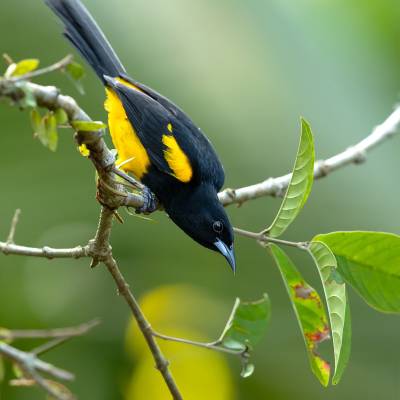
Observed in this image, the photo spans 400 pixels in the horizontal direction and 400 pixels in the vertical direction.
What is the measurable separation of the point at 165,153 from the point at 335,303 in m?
1.45

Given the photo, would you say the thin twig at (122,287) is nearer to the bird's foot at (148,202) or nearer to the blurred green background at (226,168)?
the bird's foot at (148,202)

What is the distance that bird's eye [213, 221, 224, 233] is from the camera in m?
3.33

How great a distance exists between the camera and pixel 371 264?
234cm

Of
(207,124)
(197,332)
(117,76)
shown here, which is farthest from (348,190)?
(117,76)

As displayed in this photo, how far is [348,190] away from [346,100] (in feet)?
2.31

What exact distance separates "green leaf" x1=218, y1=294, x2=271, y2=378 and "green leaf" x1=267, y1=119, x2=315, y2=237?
0.26 metres

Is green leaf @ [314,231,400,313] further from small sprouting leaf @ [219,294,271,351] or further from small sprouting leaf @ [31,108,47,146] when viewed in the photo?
small sprouting leaf @ [31,108,47,146]

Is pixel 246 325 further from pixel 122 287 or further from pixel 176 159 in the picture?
pixel 176 159

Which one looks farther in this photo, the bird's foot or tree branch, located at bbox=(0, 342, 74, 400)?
the bird's foot

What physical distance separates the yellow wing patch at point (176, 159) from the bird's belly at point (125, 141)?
0.11 meters

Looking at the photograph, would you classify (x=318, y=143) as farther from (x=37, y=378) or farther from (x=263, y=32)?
(x=37, y=378)

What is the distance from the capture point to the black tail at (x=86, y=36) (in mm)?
3170

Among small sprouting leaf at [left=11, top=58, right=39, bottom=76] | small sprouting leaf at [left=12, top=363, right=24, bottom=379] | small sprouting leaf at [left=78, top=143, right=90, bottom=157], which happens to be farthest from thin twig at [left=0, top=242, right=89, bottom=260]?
small sprouting leaf at [left=11, top=58, right=39, bottom=76]

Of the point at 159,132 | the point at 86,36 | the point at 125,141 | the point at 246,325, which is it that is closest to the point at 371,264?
the point at 246,325
